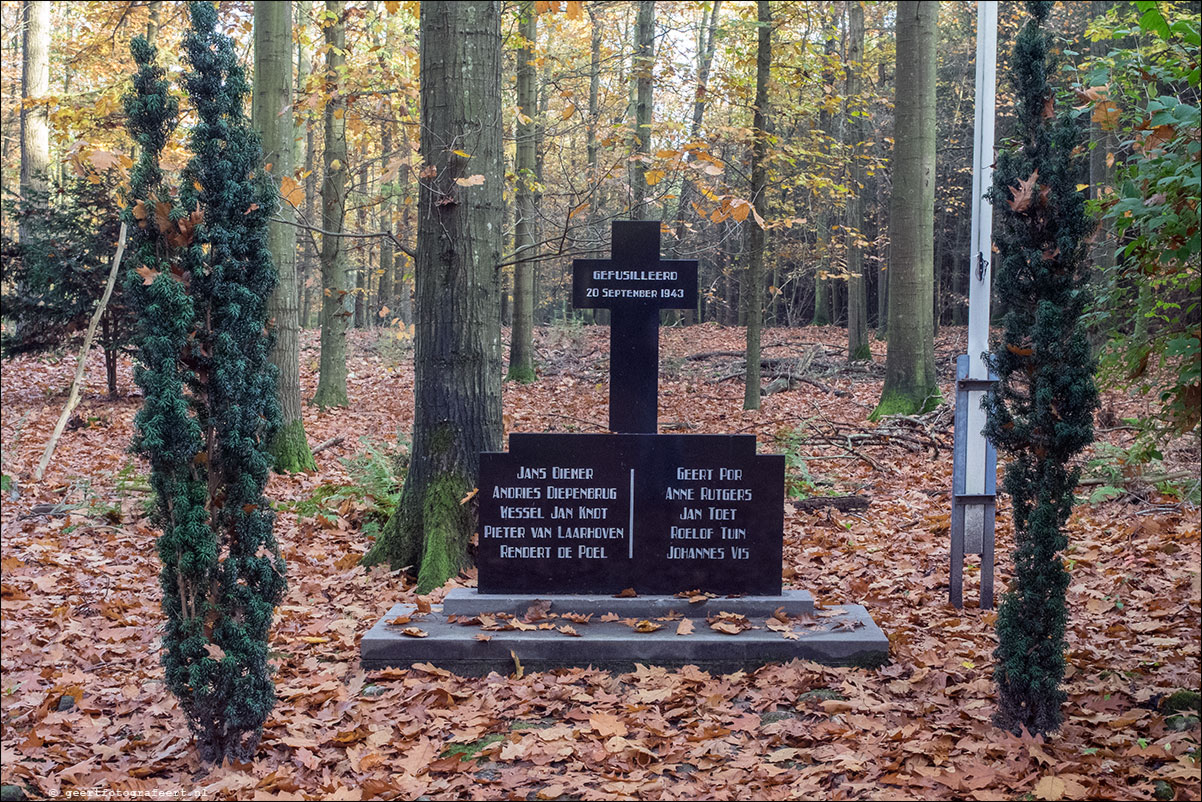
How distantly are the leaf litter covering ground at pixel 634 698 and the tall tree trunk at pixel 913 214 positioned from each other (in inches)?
194

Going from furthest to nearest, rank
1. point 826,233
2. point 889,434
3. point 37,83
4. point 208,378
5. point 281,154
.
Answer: point 826,233 < point 37,83 < point 889,434 < point 281,154 < point 208,378

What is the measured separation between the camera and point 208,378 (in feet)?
12.8

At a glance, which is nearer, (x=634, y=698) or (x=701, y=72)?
(x=634, y=698)

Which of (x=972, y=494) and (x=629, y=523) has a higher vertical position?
(x=972, y=494)

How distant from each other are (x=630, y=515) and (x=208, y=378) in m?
2.92

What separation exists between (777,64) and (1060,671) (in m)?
12.0

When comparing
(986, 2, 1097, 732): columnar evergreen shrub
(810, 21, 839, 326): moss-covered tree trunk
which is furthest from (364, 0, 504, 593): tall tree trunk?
(810, 21, 839, 326): moss-covered tree trunk

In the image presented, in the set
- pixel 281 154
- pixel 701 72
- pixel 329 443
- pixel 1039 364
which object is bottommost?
pixel 329 443

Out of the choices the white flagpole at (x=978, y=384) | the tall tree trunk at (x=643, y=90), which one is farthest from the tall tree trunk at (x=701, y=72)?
the white flagpole at (x=978, y=384)

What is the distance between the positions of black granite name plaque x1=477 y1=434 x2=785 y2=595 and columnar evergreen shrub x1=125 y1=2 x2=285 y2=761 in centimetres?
203

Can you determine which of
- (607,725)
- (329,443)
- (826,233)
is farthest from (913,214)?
(826,233)

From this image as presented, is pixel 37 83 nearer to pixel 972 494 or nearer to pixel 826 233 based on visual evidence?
Result: pixel 972 494

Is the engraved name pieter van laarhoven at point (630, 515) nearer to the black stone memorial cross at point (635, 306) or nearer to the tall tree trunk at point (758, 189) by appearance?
the black stone memorial cross at point (635, 306)

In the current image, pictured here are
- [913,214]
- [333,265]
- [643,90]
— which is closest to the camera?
[913,214]
